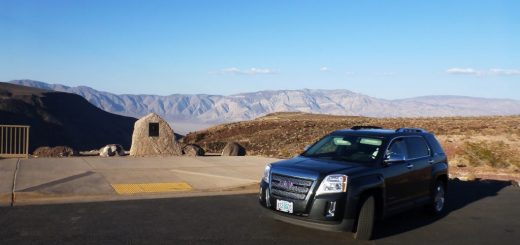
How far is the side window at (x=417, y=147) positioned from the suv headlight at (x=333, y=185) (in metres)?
2.25

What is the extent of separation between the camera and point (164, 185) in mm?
12070

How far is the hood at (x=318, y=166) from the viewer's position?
8180 millimetres

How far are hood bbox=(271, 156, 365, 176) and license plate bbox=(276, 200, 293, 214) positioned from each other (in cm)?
54

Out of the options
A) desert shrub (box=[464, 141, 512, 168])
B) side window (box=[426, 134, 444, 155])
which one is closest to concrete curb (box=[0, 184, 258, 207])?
side window (box=[426, 134, 444, 155])

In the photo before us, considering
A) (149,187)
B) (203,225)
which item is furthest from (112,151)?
(203,225)

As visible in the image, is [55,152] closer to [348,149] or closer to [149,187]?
[149,187]

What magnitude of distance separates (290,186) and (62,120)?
15607 centimetres

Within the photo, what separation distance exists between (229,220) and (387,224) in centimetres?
280

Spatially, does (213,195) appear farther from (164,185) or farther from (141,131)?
(141,131)

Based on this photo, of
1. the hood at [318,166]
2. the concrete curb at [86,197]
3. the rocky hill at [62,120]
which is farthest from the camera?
the rocky hill at [62,120]

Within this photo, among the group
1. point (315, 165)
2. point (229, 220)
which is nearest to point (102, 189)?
point (229, 220)

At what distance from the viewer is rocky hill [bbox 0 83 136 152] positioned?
132 metres

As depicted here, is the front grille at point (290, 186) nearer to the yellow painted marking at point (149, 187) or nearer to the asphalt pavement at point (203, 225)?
the asphalt pavement at point (203, 225)

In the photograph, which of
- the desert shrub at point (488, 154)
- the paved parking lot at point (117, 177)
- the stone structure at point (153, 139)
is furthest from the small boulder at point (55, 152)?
the desert shrub at point (488, 154)
